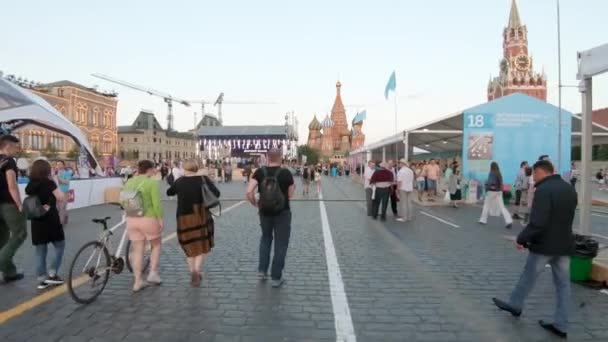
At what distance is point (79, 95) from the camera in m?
85.1

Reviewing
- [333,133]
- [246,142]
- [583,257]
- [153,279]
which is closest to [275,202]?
[153,279]

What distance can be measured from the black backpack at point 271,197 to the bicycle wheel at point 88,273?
195 cm

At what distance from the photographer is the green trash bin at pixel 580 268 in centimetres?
619

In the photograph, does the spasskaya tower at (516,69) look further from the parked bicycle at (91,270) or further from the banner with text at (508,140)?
the parked bicycle at (91,270)

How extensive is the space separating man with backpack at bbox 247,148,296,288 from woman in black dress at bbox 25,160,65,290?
7.84 feet

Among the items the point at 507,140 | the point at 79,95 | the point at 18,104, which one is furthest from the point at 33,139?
the point at 507,140

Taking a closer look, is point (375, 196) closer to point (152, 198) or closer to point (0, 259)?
point (152, 198)

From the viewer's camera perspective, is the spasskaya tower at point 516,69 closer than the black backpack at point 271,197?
No

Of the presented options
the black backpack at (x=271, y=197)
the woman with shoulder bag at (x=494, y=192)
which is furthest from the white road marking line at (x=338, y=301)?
the woman with shoulder bag at (x=494, y=192)

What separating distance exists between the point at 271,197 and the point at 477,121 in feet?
51.8

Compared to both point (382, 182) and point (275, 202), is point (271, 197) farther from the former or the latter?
point (382, 182)

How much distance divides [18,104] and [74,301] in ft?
53.8

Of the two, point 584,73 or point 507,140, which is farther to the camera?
point 507,140

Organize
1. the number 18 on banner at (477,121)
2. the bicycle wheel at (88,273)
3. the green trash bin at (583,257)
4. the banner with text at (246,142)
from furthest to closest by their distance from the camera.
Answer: the banner with text at (246,142) < the number 18 on banner at (477,121) < the green trash bin at (583,257) < the bicycle wheel at (88,273)
